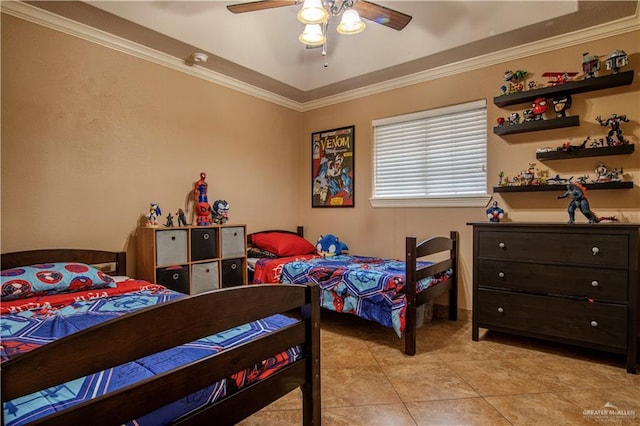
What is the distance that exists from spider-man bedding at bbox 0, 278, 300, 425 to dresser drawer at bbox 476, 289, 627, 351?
1.86 metres

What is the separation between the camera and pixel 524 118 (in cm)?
284

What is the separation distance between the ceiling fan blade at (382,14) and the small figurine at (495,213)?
1.63 meters

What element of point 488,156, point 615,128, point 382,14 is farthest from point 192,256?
point 615,128

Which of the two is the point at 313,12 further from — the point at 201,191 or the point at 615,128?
the point at 615,128

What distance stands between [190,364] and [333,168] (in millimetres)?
3325

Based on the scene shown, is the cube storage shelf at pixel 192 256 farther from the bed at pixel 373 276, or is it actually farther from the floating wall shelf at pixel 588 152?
the floating wall shelf at pixel 588 152

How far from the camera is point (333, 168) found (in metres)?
4.13

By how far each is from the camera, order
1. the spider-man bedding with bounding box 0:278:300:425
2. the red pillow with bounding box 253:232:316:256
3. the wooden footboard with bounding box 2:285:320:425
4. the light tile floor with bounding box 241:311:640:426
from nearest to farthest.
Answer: the wooden footboard with bounding box 2:285:320:425 → the spider-man bedding with bounding box 0:278:300:425 → the light tile floor with bounding box 241:311:640:426 → the red pillow with bounding box 253:232:316:256

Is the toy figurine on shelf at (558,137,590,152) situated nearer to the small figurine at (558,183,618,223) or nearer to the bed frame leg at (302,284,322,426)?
the small figurine at (558,183,618,223)

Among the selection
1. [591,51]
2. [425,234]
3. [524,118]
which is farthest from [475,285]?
[591,51]

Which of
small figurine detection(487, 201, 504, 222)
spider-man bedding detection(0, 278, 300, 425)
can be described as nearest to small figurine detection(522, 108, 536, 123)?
small figurine detection(487, 201, 504, 222)

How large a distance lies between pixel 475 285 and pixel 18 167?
→ 3.40 meters

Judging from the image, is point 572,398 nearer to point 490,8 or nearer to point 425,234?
point 425,234

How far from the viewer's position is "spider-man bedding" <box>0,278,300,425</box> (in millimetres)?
914
